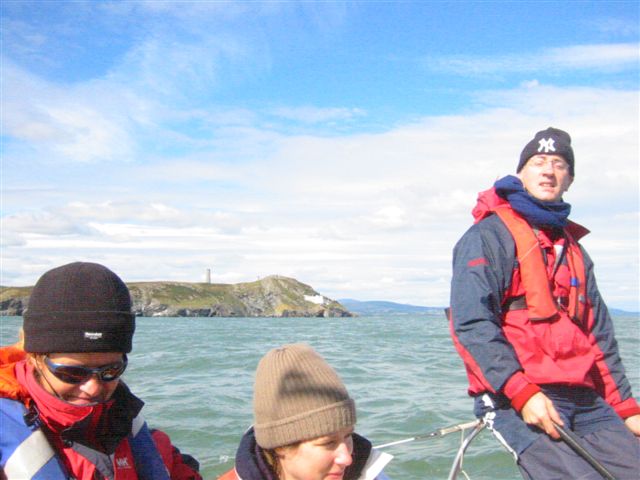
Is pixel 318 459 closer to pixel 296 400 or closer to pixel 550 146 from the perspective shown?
pixel 296 400

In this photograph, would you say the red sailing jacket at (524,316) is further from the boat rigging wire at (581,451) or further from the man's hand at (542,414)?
the boat rigging wire at (581,451)

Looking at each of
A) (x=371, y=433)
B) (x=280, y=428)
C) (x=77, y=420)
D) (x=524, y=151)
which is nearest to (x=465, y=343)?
(x=524, y=151)

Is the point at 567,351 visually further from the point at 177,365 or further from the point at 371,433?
the point at 177,365

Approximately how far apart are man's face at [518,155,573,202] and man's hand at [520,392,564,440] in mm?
1198

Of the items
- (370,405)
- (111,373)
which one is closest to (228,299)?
(370,405)

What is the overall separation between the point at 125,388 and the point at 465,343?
1889 millimetres

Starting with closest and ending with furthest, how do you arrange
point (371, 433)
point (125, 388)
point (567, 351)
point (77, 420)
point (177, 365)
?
point (77, 420)
point (125, 388)
point (567, 351)
point (371, 433)
point (177, 365)

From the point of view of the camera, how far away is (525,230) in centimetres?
406

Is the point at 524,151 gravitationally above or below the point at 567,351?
above

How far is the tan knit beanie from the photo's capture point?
2625 mm

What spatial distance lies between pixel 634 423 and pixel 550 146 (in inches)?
65.2

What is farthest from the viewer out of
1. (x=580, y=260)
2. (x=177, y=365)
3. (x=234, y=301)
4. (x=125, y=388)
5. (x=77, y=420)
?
(x=234, y=301)

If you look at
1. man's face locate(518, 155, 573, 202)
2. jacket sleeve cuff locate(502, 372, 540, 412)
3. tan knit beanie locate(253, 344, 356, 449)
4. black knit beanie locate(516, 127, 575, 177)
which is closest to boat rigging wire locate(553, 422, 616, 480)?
jacket sleeve cuff locate(502, 372, 540, 412)

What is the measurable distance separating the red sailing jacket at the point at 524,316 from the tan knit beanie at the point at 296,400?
1302 mm
